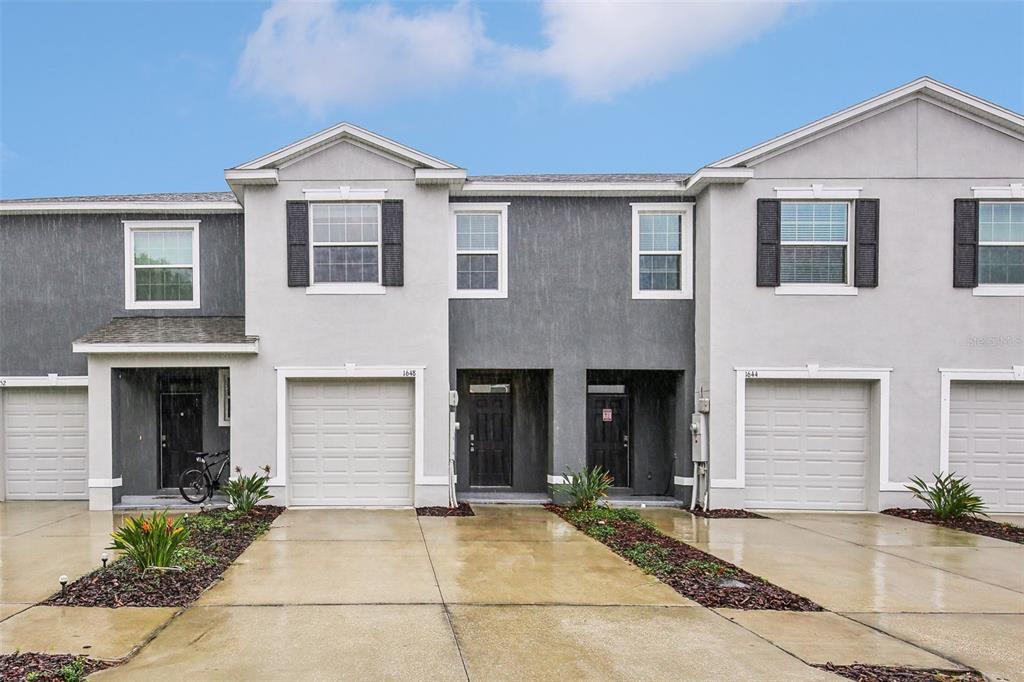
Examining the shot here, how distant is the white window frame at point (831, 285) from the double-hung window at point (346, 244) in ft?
22.7

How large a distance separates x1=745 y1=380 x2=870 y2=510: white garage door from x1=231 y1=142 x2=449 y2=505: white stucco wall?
5.42 metres

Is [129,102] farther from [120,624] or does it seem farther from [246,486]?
[120,624]

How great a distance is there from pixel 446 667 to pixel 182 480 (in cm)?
903

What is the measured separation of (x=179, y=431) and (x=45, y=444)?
7.66 feet

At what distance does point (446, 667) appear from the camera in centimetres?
495

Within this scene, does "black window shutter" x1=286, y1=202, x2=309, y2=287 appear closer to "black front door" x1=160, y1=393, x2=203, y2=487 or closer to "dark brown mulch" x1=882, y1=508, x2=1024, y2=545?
"black front door" x1=160, y1=393, x2=203, y2=487

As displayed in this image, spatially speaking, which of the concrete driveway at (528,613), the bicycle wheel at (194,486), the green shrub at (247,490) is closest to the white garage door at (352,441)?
the green shrub at (247,490)

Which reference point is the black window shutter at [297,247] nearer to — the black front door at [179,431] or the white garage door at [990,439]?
the black front door at [179,431]

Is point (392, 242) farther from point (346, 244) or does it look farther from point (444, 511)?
point (444, 511)

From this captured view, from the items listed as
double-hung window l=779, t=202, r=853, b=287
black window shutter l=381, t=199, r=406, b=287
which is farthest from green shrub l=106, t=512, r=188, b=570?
double-hung window l=779, t=202, r=853, b=287

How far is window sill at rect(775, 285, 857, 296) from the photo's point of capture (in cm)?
1177

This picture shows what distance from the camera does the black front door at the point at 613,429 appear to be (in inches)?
536

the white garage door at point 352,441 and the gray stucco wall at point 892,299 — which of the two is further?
the white garage door at point 352,441

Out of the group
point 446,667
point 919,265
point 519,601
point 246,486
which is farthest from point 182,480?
point 919,265
